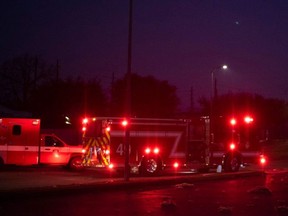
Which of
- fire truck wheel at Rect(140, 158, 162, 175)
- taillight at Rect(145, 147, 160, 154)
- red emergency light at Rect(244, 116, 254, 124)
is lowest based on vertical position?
fire truck wheel at Rect(140, 158, 162, 175)

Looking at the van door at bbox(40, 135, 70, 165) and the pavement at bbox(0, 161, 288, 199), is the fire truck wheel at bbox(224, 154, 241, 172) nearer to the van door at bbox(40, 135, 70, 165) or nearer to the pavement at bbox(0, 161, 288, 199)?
the pavement at bbox(0, 161, 288, 199)

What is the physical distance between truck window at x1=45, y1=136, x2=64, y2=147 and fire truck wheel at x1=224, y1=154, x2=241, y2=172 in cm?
786

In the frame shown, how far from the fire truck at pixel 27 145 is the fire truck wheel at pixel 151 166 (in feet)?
12.9

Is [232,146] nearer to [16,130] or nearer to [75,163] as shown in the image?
[75,163]

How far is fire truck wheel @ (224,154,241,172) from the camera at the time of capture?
1123 inches

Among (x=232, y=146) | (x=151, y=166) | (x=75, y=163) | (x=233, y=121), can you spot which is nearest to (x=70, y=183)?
(x=151, y=166)

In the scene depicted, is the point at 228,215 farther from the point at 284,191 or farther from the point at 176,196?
the point at 284,191

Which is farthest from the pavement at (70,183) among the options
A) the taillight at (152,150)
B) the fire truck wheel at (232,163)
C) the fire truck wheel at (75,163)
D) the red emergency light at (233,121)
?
the fire truck wheel at (75,163)

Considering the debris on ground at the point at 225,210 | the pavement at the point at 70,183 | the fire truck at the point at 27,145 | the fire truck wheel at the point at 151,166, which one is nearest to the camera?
the debris on ground at the point at 225,210

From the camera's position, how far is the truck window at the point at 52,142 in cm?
2934

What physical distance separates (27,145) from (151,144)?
6.41 metres

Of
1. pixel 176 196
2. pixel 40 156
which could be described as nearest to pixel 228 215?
pixel 176 196

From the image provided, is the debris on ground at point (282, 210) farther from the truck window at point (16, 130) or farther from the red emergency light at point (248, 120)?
the truck window at point (16, 130)

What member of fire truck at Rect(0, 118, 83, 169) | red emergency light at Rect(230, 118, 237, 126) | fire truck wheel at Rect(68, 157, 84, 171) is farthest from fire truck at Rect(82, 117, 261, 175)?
fire truck wheel at Rect(68, 157, 84, 171)
